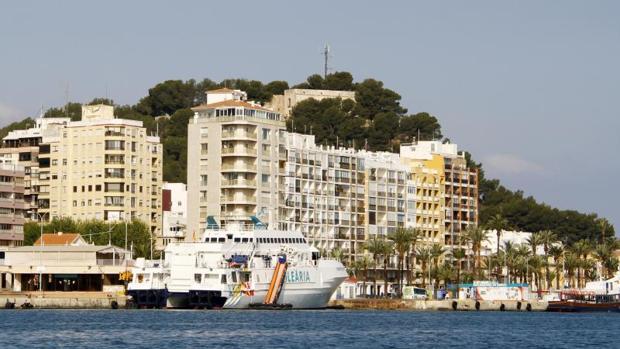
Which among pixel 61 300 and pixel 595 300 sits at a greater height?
pixel 61 300

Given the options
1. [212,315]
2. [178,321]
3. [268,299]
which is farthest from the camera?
[268,299]

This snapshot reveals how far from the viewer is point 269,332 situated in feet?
375

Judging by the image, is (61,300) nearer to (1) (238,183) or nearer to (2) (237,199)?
(2) (237,199)

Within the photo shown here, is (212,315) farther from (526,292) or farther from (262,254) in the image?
(526,292)

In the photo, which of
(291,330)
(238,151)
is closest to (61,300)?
(238,151)

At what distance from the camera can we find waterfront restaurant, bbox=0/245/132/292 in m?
171

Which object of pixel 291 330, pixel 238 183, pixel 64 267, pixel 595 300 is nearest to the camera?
pixel 291 330

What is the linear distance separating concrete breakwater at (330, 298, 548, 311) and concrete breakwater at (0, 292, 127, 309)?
2682 cm

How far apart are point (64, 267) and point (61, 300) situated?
40.0 ft

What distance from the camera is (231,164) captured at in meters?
191

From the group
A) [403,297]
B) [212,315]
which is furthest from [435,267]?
→ [212,315]

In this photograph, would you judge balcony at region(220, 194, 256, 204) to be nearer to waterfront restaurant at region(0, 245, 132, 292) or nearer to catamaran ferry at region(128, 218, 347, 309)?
waterfront restaurant at region(0, 245, 132, 292)

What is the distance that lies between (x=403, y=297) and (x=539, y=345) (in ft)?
273

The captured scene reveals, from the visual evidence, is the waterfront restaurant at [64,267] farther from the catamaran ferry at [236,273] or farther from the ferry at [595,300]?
the ferry at [595,300]
